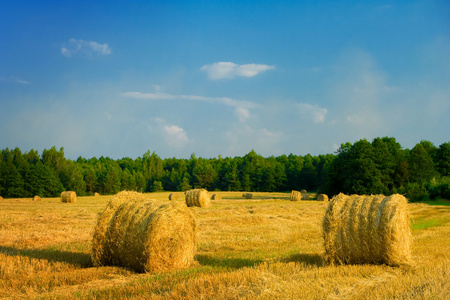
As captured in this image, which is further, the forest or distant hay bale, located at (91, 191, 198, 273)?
the forest

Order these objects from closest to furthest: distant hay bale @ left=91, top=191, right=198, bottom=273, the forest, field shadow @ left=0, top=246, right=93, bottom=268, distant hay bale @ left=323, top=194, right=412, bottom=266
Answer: distant hay bale @ left=323, top=194, right=412, bottom=266
distant hay bale @ left=91, top=191, right=198, bottom=273
field shadow @ left=0, top=246, right=93, bottom=268
the forest

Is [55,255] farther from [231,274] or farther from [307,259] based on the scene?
[307,259]

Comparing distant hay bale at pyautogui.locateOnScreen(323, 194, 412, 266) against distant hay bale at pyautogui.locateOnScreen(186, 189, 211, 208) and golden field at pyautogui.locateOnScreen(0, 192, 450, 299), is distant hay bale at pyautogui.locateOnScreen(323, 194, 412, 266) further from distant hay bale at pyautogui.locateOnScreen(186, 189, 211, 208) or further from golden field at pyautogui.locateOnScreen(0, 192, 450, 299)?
distant hay bale at pyautogui.locateOnScreen(186, 189, 211, 208)

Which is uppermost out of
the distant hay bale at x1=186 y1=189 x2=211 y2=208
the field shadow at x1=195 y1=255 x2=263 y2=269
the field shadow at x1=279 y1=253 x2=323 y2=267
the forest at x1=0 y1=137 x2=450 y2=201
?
the forest at x1=0 y1=137 x2=450 y2=201

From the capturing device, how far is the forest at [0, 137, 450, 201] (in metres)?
40.3

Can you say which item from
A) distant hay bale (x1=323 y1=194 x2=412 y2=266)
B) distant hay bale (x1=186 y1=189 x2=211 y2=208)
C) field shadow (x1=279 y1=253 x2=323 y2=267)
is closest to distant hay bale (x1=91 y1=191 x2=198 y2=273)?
field shadow (x1=279 y1=253 x2=323 y2=267)

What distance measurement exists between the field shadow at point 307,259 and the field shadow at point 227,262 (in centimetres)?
69

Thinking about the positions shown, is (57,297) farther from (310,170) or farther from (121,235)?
(310,170)

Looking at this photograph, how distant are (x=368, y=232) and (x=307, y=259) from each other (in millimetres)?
1532

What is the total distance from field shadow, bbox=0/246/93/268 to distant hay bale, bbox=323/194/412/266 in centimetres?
558

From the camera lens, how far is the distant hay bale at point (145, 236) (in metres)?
8.03

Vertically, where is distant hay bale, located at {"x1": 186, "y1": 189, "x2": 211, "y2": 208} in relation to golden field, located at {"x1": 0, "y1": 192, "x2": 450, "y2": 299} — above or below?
above

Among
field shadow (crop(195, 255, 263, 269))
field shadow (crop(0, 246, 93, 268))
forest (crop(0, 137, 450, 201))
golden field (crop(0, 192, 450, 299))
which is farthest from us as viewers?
forest (crop(0, 137, 450, 201))

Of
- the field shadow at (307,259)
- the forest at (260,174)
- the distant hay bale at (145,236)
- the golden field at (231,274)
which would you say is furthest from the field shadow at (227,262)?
the forest at (260,174)
